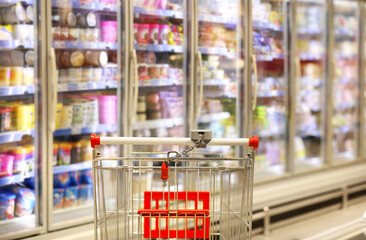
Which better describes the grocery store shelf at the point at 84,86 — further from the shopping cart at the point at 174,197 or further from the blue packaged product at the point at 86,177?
the shopping cart at the point at 174,197

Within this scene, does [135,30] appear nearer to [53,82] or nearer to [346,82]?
[53,82]

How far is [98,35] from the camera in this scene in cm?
336

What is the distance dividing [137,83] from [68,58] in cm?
45

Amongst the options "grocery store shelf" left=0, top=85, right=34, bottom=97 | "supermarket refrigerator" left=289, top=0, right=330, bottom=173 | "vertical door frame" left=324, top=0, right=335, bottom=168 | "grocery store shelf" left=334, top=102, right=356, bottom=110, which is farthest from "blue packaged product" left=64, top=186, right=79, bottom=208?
"grocery store shelf" left=334, top=102, right=356, bottom=110

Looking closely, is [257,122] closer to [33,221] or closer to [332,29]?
[332,29]

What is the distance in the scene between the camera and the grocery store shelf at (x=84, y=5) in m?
3.06

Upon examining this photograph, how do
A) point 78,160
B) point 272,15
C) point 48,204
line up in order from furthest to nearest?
point 272,15, point 78,160, point 48,204

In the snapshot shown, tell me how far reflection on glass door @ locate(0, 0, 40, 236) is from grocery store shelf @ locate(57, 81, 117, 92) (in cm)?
18

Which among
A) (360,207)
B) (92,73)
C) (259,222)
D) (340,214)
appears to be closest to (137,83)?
(92,73)

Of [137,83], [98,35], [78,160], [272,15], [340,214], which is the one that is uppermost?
[272,15]

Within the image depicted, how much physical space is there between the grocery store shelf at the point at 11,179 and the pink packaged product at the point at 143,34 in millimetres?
1189

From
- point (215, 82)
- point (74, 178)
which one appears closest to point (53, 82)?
point (74, 178)

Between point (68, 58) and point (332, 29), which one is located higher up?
point (332, 29)

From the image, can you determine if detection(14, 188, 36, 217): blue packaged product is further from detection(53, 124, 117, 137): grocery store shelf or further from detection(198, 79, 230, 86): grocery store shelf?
detection(198, 79, 230, 86): grocery store shelf
